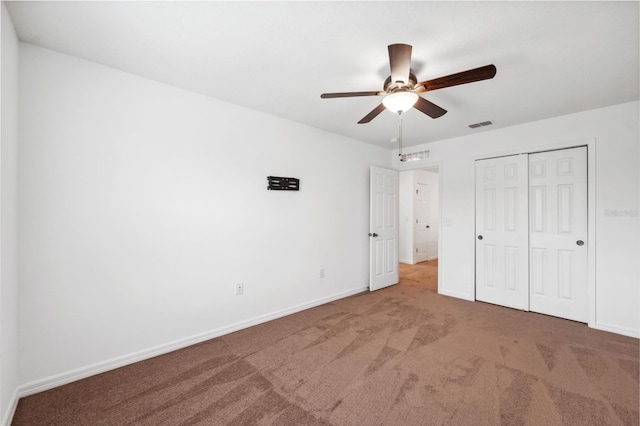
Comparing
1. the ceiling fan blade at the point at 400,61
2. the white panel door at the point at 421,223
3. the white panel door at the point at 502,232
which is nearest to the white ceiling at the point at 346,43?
the ceiling fan blade at the point at 400,61

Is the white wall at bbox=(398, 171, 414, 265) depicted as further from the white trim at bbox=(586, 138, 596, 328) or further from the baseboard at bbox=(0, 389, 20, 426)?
the baseboard at bbox=(0, 389, 20, 426)

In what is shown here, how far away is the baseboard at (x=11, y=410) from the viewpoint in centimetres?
159

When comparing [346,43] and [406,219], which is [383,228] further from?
[346,43]

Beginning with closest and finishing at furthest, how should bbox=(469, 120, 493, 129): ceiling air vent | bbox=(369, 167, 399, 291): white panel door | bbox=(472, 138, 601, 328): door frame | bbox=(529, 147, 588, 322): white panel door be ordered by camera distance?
bbox=(472, 138, 601, 328): door frame → bbox=(529, 147, 588, 322): white panel door → bbox=(469, 120, 493, 129): ceiling air vent → bbox=(369, 167, 399, 291): white panel door

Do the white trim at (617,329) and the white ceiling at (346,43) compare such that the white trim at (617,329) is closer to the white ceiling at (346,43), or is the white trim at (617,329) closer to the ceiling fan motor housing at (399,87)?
the white ceiling at (346,43)

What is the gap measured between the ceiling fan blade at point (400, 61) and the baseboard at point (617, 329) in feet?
11.6

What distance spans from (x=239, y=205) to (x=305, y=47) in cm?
172

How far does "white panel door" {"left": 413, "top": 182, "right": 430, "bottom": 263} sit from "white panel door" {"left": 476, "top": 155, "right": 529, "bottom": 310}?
2891mm

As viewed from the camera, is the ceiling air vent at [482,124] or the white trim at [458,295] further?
the white trim at [458,295]

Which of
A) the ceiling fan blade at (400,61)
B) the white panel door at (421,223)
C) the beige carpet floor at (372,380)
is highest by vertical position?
the ceiling fan blade at (400,61)

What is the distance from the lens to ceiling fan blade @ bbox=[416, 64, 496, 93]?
5.31 feet

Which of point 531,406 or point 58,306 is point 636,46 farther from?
point 58,306

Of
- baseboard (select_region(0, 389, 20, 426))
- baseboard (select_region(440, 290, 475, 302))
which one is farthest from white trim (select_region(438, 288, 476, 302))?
baseboard (select_region(0, 389, 20, 426))

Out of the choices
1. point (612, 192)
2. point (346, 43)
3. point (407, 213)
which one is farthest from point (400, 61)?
point (407, 213)
